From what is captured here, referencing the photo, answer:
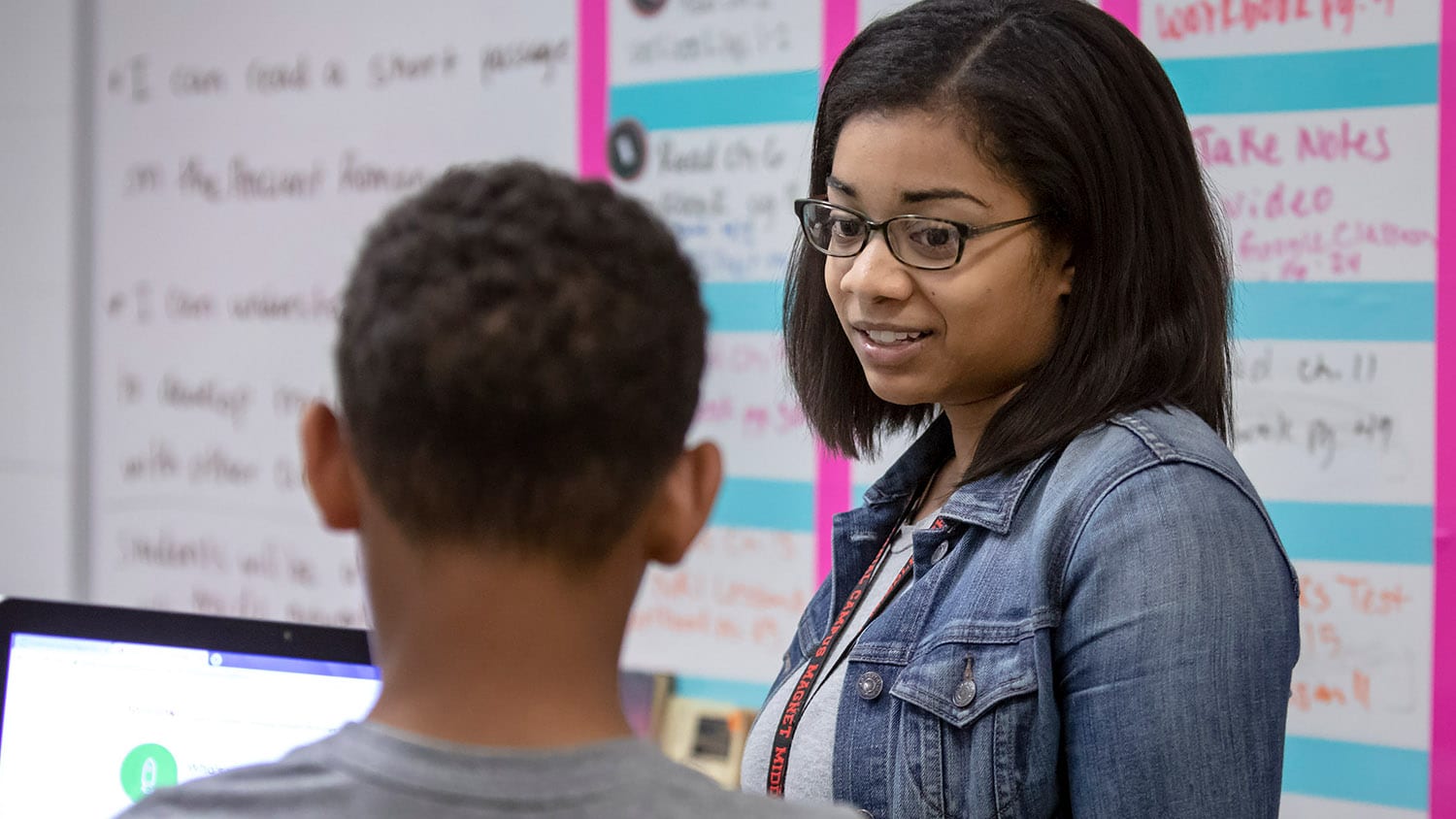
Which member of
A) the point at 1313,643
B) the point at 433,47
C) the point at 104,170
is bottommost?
the point at 1313,643

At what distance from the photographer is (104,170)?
3041 millimetres

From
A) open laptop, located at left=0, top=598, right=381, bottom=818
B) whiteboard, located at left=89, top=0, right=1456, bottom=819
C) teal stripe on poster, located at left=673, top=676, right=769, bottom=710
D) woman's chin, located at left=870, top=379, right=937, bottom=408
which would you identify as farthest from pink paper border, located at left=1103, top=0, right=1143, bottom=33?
open laptop, located at left=0, top=598, right=381, bottom=818

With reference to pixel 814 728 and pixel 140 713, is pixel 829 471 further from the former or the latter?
pixel 140 713

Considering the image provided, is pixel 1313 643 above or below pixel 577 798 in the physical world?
below

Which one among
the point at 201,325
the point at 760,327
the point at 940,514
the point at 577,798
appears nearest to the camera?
the point at 577,798

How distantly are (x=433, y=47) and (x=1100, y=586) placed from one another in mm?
2047

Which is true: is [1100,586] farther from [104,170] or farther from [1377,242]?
[104,170]

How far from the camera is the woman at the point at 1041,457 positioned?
948 mm

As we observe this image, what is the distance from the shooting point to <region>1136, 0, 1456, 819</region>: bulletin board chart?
5.94ft

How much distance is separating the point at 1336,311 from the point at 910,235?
1.00 meters

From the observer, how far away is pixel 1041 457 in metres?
1.08

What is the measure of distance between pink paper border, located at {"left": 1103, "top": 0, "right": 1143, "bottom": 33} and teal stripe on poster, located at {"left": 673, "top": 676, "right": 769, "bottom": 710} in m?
1.18

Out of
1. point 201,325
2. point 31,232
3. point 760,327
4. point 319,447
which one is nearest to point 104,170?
point 31,232

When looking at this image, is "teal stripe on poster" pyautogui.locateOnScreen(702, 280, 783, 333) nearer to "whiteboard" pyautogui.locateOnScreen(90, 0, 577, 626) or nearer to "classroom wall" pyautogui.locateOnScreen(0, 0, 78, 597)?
"whiteboard" pyautogui.locateOnScreen(90, 0, 577, 626)
